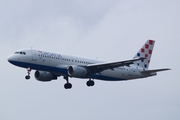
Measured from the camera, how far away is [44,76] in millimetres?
73375

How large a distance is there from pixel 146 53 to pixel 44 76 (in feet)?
56.0

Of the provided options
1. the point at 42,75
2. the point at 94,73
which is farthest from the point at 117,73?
the point at 42,75

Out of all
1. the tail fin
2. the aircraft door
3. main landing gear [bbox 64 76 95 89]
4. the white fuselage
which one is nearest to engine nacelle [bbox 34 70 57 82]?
main landing gear [bbox 64 76 95 89]

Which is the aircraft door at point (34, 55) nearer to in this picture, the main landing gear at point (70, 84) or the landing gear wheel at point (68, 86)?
the main landing gear at point (70, 84)

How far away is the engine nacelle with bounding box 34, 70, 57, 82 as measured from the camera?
7331cm

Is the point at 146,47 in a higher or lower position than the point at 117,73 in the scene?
higher

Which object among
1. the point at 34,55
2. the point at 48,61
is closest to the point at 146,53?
the point at 48,61

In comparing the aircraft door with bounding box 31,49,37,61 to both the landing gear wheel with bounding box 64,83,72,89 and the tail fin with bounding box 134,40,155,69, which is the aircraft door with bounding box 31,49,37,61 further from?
the tail fin with bounding box 134,40,155,69

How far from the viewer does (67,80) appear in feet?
246

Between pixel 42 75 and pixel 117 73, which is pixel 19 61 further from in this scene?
pixel 117 73

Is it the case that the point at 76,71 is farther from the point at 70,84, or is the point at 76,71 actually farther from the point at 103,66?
the point at 70,84

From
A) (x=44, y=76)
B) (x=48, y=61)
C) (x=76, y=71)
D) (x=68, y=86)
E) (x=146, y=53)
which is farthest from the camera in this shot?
(x=146, y=53)

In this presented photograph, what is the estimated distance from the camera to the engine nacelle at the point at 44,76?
241ft

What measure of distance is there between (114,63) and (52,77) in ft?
32.3
